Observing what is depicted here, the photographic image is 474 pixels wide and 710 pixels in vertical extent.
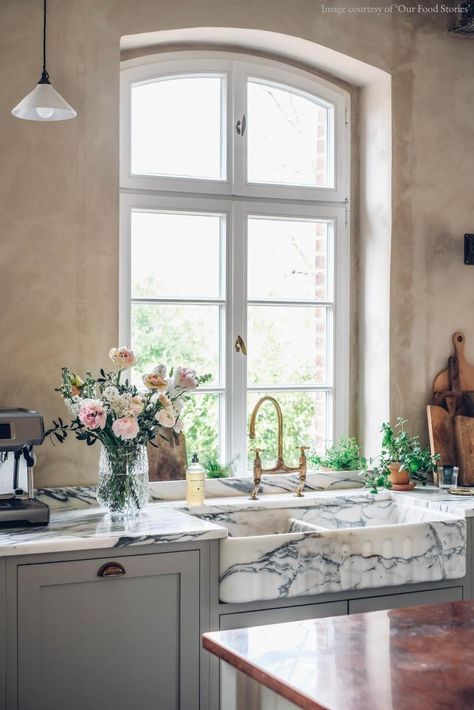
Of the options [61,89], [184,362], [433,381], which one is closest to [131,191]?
[61,89]

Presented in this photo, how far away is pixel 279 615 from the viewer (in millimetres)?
3055

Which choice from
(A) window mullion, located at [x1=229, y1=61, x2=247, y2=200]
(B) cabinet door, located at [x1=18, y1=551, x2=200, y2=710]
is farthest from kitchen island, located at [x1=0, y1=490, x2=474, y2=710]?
(A) window mullion, located at [x1=229, y1=61, x2=247, y2=200]

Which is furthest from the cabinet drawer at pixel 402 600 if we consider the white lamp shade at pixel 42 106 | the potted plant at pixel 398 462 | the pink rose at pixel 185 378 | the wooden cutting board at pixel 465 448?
the white lamp shade at pixel 42 106

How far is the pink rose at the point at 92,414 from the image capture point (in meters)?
3.01

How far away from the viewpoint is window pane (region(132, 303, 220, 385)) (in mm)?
3766

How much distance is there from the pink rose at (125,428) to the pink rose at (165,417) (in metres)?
0.10

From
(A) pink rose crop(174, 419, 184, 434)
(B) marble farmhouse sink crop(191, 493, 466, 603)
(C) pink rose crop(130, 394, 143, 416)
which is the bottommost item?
(B) marble farmhouse sink crop(191, 493, 466, 603)

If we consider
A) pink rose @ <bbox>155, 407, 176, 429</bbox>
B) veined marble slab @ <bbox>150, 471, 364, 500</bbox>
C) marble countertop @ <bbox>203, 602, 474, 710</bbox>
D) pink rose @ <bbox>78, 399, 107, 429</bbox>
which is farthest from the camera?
veined marble slab @ <bbox>150, 471, 364, 500</bbox>

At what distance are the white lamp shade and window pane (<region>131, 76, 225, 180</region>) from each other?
0.73 metres

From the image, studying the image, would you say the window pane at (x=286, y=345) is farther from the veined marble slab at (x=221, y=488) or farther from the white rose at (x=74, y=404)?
the white rose at (x=74, y=404)

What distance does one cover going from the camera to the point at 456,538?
3373 millimetres

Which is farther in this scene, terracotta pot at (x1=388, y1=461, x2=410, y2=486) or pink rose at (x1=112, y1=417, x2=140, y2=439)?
terracotta pot at (x1=388, y1=461, x2=410, y2=486)

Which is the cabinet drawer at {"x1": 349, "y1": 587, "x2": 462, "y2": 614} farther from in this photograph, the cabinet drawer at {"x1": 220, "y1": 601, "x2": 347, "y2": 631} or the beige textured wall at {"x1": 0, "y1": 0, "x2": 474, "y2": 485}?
the beige textured wall at {"x1": 0, "y1": 0, "x2": 474, "y2": 485}

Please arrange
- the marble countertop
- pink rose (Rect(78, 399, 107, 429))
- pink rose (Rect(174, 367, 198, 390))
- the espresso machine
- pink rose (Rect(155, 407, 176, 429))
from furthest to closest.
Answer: pink rose (Rect(174, 367, 198, 390)) → pink rose (Rect(155, 407, 176, 429)) → pink rose (Rect(78, 399, 107, 429)) → the espresso machine → the marble countertop
